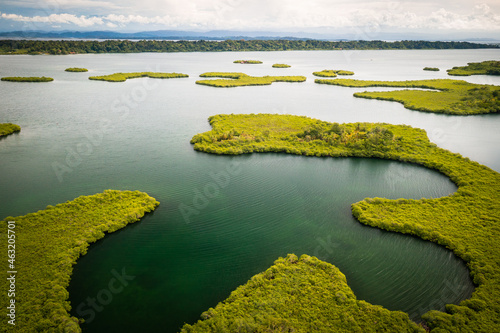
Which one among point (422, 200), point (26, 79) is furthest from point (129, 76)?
point (422, 200)

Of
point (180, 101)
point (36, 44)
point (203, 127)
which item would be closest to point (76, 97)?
point (180, 101)

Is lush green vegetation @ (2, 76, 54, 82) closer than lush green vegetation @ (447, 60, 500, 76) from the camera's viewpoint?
Yes

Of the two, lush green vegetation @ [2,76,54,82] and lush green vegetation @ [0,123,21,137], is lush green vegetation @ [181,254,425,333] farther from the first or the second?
lush green vegetation @ [2,76,54,82]

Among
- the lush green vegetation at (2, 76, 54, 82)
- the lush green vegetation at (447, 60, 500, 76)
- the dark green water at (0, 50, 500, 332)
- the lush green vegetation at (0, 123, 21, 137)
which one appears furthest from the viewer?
the lush green vegetation at (447, 60, 500, 76)

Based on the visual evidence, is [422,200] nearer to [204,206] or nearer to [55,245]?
[204,206]

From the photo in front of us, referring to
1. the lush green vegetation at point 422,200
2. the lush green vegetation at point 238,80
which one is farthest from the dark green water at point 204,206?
the lush green vegetation at point 238,80

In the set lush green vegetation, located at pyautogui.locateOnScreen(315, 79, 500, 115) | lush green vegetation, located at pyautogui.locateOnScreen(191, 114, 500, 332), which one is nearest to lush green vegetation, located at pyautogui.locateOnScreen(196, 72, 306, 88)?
lush green vegetation, located at pyautogui.locateOnScreen(315, 79, 500, 115)

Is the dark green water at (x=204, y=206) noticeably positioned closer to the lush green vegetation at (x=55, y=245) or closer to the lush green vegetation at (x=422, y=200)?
the lush green vegetation at (x=55, y=245)
